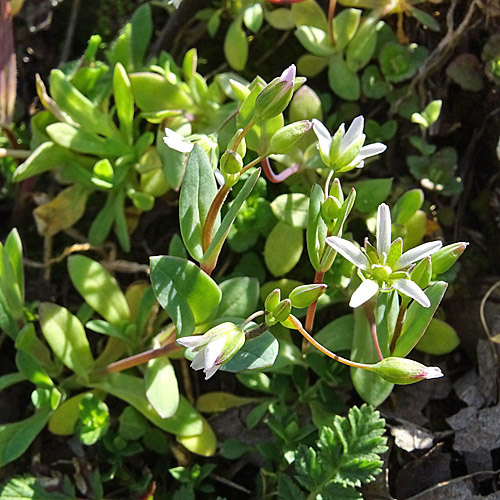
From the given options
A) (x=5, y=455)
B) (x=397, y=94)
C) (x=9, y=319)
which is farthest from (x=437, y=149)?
(x=5, y=455)

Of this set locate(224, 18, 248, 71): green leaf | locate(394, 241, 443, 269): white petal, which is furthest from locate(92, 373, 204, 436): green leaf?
locate(224, 18, 248, 71): green leaf

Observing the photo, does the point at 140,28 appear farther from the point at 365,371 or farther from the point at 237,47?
the point at 365,371

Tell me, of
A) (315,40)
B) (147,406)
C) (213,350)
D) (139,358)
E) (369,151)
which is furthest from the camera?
(315,40)

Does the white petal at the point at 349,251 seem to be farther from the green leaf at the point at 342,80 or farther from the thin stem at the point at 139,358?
the green leaf at the point at 342,80

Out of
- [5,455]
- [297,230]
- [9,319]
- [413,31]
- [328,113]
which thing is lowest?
[5,455]

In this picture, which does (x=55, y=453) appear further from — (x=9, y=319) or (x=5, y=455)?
(x=9, y=319)

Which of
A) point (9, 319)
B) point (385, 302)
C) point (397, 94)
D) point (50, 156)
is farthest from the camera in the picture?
point (397, 94)

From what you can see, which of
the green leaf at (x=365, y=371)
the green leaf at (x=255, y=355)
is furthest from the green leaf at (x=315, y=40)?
the green leaf at (x=255, y=355)

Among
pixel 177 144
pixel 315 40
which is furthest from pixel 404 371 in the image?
pixel 315 40
